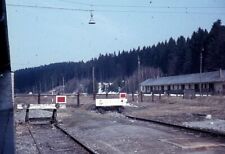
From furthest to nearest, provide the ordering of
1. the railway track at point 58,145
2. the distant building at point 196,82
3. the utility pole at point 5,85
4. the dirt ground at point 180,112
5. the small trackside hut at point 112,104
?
1. the distant building at point 196,82
2. the small trackside hut at point 112,104
3. the dirt ground at point 180,112
4. the railway track at point 58,145
5. the utility pole at point 5,85

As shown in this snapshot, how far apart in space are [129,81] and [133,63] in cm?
2889

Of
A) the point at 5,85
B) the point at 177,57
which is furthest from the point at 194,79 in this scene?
the point at 5,85

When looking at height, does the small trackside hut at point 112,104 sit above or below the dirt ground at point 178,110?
above

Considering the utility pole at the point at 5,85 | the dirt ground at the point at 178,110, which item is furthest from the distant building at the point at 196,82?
the utility pole at the point at 5,85

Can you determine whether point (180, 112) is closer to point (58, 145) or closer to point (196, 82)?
point (58, 145)

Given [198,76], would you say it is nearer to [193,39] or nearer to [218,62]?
[218,62]

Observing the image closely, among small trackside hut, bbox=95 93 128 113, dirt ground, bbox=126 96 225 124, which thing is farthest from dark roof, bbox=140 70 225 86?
small trackside hut, bbox=95 93 128 113

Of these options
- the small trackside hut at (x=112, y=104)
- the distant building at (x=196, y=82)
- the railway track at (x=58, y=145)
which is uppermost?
the distant building at (x=196, y=82)

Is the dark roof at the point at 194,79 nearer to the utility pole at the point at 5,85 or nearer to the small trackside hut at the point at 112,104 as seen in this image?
the small trackside hut at the point at 112,104

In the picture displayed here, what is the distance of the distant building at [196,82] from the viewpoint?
265 feet

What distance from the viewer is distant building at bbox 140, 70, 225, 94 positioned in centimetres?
8062

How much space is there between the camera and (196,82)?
89812mm

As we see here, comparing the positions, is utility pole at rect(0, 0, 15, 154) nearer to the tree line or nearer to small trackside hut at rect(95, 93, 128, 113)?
small trackside hut at rect(95, 93, 128, 113)

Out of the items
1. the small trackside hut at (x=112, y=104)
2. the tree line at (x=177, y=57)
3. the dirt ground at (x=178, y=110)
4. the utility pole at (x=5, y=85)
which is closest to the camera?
the utility pole at (x=5, y=85)
